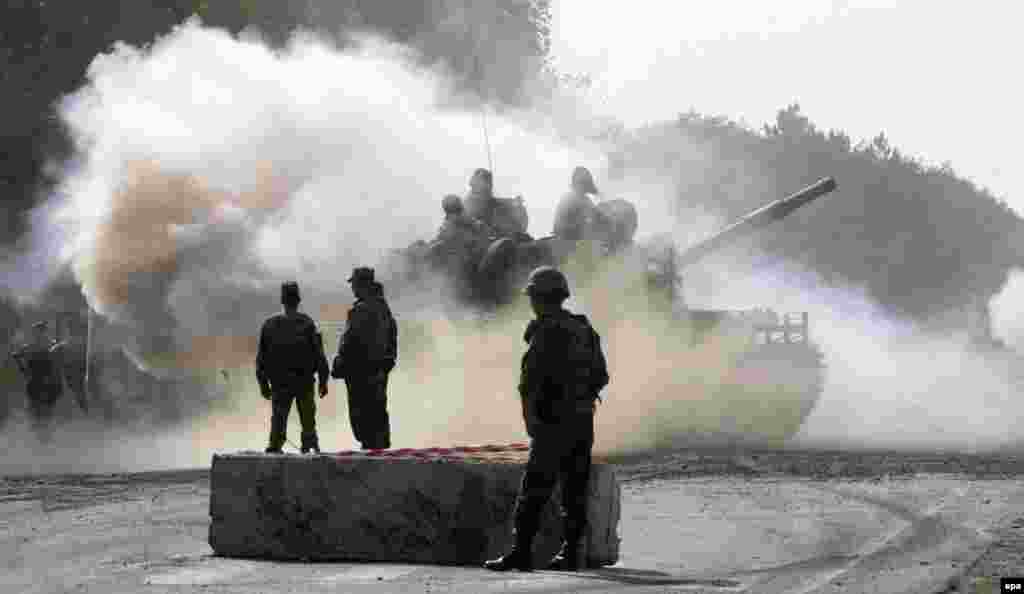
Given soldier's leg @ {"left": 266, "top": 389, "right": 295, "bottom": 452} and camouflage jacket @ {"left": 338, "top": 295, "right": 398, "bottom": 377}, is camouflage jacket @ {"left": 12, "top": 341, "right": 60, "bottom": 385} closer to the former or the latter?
soldier's leg @ {"left": 266, "top": 389, "right": 295, "bottom": 452}

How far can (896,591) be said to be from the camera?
37.9 feet

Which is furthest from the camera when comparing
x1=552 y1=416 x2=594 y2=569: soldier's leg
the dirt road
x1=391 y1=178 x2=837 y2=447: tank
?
x1=391 y1=178 x2=837 y2=447: tank

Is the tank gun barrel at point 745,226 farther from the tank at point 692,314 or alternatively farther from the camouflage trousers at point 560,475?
the camouflage trousers at point 560,475

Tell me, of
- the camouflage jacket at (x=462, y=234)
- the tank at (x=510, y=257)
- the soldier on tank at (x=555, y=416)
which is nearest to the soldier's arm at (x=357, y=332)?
the soldier on tank at (x=555, y=416)

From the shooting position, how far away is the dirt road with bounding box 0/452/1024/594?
497 inches

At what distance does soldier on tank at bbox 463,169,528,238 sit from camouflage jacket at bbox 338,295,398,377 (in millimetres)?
9442

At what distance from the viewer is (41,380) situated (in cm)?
3266

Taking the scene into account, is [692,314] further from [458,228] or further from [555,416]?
[555,416]

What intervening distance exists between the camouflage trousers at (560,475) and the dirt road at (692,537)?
0.36 meters

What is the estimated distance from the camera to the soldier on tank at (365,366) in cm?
1866

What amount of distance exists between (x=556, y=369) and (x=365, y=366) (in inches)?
215

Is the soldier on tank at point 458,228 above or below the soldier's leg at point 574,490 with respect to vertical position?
above

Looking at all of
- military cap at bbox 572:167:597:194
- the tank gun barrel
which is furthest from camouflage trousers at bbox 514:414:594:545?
the tank gun barrel

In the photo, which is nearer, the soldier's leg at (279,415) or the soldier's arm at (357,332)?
the soldier's arm at (357,332)
